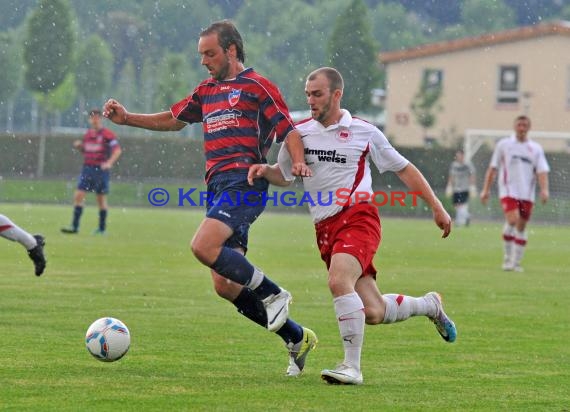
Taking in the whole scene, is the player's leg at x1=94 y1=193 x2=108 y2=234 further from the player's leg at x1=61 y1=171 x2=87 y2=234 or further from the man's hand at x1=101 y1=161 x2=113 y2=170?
the man's hand at x1=101 y1=161 x2=113 y2=170

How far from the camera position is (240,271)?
785 cm

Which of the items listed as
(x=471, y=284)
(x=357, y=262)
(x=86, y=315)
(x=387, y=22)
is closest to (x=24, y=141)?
(x=471, y=284)

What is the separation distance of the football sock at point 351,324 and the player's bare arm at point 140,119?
188 cm

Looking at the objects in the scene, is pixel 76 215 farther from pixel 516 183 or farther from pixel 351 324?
pixel 351 324

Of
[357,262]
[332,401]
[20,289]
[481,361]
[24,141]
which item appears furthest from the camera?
[24,141]

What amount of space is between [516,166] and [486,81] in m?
44.6

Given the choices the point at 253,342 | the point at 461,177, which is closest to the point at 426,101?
the point at 461,177

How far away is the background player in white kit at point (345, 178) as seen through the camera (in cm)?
786

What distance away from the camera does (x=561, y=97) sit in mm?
59688

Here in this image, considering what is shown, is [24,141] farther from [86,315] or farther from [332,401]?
[332,401]

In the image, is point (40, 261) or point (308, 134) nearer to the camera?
point (308, 134)

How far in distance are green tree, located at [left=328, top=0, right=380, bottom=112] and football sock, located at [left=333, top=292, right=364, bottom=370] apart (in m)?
53.6

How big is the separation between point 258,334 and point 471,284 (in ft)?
19.5

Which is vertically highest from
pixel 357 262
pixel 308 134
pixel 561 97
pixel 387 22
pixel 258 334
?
pixel 387 22
